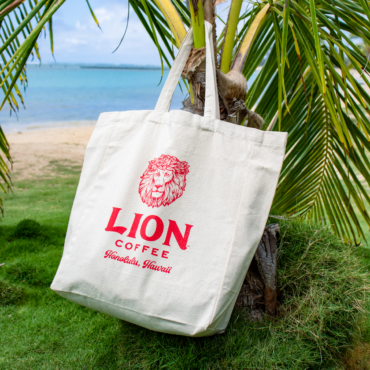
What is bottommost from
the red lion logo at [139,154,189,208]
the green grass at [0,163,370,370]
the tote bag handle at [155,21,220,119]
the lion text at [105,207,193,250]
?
the green grass at [0,163,370,370]

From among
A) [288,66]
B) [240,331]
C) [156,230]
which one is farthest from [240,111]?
[240,331]

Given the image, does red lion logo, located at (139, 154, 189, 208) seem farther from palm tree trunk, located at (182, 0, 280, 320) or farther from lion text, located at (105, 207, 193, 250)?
palm tree trunk, located at (182, 0, 280, 320)

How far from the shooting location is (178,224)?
98 cm

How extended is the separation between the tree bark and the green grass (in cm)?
4

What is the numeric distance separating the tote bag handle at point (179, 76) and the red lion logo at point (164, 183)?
173mm

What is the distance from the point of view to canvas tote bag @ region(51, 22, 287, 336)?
94cm

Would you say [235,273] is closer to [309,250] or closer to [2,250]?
[309,250]

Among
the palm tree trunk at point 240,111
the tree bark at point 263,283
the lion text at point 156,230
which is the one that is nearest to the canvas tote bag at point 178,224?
the lion text at point 156,230

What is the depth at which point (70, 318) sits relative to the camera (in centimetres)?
154

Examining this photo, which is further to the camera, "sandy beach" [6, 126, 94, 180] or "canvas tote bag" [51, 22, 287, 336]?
"sandy beach" [6, 126, 94, 180]

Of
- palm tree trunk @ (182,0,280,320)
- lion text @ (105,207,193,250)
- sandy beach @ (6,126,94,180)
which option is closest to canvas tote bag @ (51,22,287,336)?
lion text @ (105,207,193,250)

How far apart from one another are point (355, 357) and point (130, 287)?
89cm

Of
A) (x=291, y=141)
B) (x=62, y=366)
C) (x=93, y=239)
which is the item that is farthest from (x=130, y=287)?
(x=291, y=141)

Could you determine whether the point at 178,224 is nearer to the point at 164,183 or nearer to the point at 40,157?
the point at 164,183
